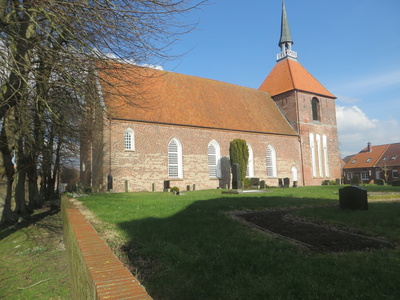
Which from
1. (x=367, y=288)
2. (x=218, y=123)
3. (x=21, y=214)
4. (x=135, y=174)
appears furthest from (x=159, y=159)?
(x=367, y=288)

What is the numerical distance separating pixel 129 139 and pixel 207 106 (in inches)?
320

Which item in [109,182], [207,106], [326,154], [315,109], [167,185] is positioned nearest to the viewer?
[109,182]

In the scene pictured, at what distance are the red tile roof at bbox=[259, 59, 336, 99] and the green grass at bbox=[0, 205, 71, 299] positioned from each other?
26.2 meters

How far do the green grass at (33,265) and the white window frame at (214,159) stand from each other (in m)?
15.9

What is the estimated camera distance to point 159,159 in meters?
21.7

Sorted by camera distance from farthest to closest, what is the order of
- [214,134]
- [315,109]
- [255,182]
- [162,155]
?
[315,109]
[214,134]
[255,182]
[162,155]

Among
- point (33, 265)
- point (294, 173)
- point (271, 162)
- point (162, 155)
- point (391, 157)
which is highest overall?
point (391, 157)

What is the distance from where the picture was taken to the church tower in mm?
28984

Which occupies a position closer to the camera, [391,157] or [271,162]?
[271,162]

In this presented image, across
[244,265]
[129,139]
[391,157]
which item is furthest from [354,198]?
[391,157]

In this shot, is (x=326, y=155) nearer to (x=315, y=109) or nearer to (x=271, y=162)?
(x=315, y=109)

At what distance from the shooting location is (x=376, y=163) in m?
47.4

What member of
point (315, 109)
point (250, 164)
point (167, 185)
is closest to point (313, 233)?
point (167, 185)

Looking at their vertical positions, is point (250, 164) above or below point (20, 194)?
above
